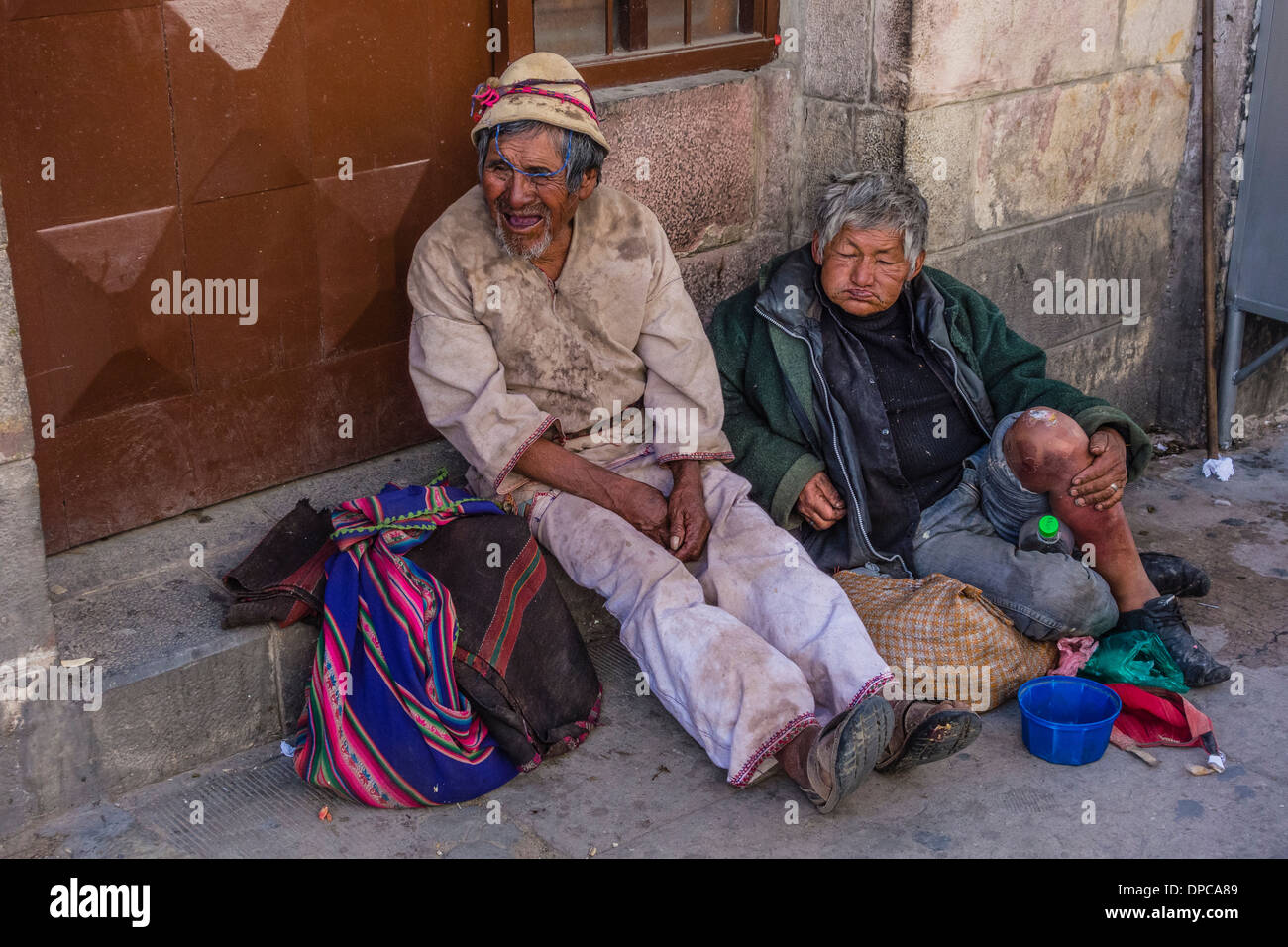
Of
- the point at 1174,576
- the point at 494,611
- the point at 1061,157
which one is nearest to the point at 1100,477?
the point at 1174,576

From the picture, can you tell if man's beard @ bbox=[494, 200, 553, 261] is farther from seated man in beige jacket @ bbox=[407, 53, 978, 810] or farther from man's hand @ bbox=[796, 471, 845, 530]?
man's hand @ bbox=[796, 471, 845, 530]

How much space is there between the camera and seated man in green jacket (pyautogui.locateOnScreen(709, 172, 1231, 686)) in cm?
368

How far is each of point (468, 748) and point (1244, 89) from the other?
11.9 ft

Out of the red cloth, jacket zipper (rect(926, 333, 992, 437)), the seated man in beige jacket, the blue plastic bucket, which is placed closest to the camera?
the seated man in beige jacket

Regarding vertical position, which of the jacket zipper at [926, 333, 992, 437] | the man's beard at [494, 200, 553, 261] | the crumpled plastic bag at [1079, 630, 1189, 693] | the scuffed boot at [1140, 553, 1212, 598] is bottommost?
the crumpled plastic bag at [1079, 630, 1189, 693]

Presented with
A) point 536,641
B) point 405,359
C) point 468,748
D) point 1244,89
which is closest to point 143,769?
point 468,748

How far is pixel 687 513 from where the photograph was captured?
11.7 feet

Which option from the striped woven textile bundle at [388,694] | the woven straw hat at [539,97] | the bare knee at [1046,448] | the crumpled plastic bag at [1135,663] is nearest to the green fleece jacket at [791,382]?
the bare knee at [1046,448]

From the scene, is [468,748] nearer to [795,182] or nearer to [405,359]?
[405,359]

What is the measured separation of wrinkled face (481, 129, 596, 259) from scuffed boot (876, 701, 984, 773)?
1401 mm

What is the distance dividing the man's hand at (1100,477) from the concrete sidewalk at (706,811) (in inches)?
23.5

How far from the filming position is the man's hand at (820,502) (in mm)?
3771

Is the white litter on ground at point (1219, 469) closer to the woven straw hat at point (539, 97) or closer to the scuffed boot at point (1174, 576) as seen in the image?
the scuffed boot at point (1174, 576)

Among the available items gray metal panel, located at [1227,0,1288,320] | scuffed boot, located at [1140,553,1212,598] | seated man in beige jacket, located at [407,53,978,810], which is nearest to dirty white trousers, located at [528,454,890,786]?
seated man in beige jacket, located at [407,53,978,810]
